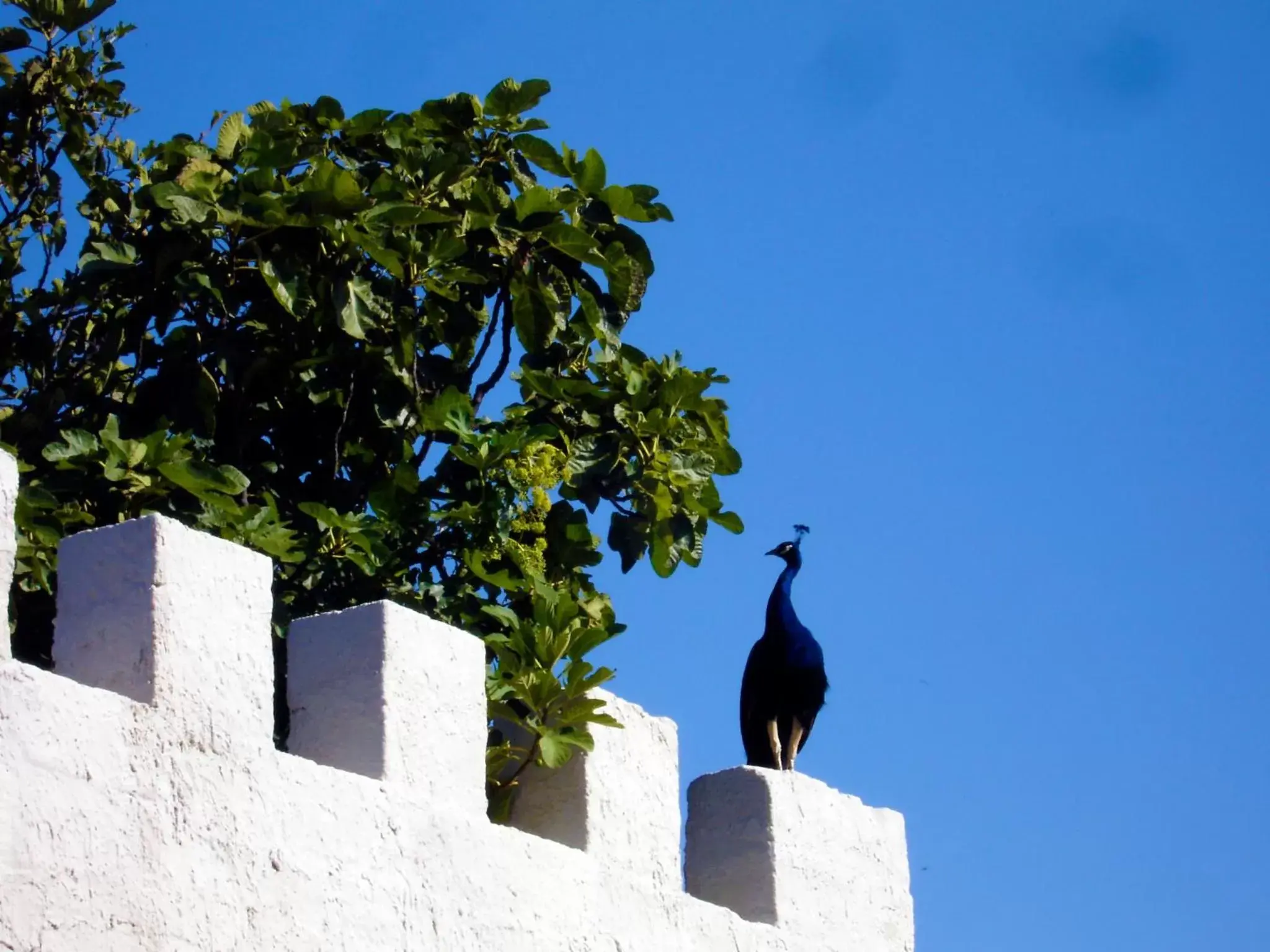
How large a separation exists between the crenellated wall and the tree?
0.65 metres

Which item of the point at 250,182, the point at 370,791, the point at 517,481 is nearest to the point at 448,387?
the point at 517,481

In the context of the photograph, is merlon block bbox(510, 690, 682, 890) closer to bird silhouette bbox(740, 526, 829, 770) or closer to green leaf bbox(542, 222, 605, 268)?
bird silhouette bbox(740, 526, 829, 770)

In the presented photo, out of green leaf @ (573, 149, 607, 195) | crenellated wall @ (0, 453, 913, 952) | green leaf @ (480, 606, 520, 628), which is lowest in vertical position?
crenellated wall @ (0, 453, 913, 952)

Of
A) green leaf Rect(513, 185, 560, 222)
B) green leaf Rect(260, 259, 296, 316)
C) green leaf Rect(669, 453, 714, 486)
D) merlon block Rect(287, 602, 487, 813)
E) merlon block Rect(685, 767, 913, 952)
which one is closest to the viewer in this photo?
merlon block Rect(287, 602, 487, 813)

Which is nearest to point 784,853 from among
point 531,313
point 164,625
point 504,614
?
point 504,614

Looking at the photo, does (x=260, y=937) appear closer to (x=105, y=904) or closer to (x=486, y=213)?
(x=105, y=904)

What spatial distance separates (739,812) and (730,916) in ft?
0.96

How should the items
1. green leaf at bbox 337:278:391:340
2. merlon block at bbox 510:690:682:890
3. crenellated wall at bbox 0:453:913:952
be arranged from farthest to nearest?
1. green leaf at bbox 337:278:391:340
2. merlon block at bbox 510:690:682:890
3. crenellated wall at bbox 0:453:913:952

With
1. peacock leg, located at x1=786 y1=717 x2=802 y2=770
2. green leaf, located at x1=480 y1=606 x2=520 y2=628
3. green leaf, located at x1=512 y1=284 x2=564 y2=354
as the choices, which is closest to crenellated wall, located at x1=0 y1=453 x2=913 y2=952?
green leaf, located at x1=480 y1=606 x2=520 y2=628

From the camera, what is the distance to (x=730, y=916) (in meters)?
5.07

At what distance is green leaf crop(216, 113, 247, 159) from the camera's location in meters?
6.30

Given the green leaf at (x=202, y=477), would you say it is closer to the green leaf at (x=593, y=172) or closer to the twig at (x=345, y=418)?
the twig at (x=345, y=418)

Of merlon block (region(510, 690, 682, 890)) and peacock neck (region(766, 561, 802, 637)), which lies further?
peacock neck (region(766, 561, 802, 637))

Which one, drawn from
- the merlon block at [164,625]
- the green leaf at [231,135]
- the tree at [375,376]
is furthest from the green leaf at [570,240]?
the merlon block at [164,625]
